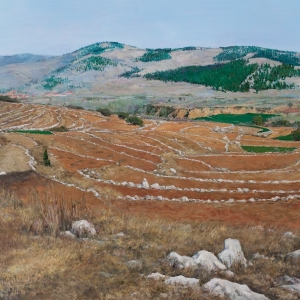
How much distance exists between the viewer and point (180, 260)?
Result: 8.59 m

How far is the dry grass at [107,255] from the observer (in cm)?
722

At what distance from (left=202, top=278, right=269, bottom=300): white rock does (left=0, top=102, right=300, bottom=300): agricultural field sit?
25 centimetres

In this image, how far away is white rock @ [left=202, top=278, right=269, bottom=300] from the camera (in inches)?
279

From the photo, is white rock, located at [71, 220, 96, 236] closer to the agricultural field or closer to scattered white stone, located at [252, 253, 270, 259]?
the agricultural field

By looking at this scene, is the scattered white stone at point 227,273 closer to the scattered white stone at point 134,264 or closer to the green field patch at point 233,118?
the scattered white stone at point 134,264

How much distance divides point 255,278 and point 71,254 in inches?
177

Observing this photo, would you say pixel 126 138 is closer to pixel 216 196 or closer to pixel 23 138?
pixel 23 138

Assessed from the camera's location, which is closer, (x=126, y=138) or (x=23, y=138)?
(x=23, y=138)

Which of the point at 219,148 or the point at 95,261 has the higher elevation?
the point at 95,261

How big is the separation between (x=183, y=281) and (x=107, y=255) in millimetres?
2333

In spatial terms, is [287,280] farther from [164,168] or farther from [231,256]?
[164,168]

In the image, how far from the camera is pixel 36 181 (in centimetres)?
2561

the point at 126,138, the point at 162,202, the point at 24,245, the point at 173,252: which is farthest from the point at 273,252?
the point at 126,138

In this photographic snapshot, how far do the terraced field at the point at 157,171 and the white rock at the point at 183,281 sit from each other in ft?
45.0
